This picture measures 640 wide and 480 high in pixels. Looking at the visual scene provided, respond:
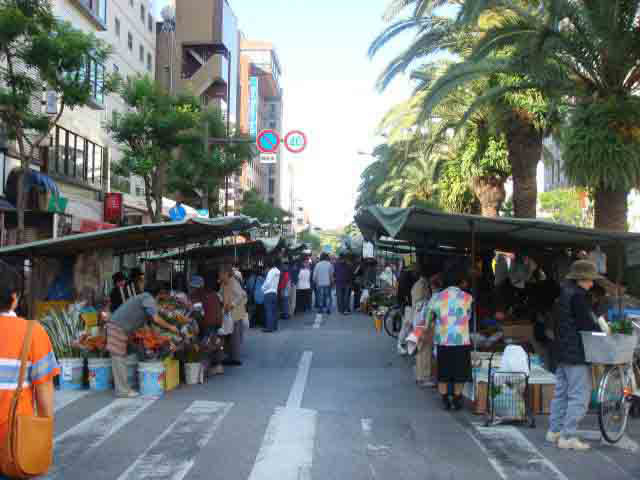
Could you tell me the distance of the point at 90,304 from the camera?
496 inches

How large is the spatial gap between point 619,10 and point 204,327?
30.4 ft

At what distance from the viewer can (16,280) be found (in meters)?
4.24

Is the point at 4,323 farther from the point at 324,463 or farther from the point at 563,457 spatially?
the point at 563,457

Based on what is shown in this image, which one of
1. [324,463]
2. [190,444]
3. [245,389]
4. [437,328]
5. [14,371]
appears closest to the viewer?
[14,371]

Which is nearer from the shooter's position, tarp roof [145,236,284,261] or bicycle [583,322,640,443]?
bicycle [583,322,640,443]

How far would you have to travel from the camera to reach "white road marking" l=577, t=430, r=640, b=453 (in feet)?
25.1

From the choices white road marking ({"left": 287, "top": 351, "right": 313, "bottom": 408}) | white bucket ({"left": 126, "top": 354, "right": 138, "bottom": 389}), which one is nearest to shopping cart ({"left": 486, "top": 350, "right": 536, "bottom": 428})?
white road marking ({"left": 287, "top": 351, "right": 313, "bottom": 408})

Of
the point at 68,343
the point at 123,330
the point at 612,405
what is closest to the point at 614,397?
the point at 612,405

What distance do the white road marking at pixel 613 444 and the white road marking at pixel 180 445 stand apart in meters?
4.01

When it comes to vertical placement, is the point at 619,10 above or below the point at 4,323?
above

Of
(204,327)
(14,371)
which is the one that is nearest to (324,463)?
(14,371)

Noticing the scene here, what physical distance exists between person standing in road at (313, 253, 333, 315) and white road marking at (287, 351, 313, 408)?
10.1 metres

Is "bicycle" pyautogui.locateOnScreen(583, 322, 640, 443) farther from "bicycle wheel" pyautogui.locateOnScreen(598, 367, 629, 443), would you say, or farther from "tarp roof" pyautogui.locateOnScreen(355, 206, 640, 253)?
"tarp roof" pyautogui.locateOnScreen(355, 206, 640, 253)

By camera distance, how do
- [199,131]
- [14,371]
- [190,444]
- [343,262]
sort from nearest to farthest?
1. [14,371]
2. [190,444]
3. [343,262]
4. [199,131]
